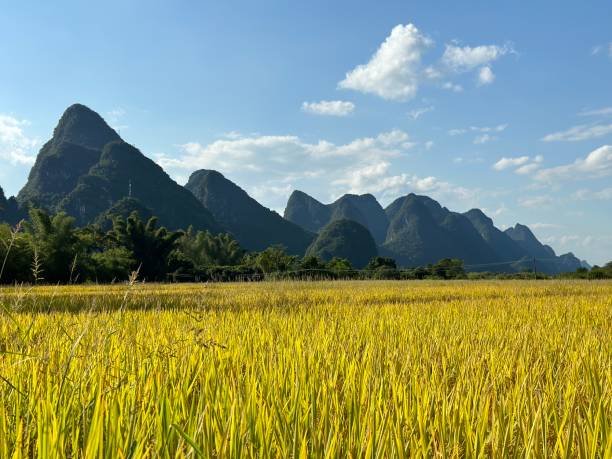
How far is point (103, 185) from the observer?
106m

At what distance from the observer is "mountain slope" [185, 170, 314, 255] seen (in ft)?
410

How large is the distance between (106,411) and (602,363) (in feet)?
7.81

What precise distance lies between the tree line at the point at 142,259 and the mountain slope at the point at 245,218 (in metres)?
64.4

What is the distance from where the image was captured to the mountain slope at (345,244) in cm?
12188

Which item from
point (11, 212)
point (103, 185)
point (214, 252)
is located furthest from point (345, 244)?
point (11, 212)

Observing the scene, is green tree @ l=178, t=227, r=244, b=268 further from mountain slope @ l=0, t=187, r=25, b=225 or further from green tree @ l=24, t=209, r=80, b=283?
mountain slope @ l=0, t=187, r=25, b=225

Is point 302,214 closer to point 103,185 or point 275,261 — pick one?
point 103,185

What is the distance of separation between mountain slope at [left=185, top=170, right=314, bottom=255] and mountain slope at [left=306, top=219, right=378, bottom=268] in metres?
7.32

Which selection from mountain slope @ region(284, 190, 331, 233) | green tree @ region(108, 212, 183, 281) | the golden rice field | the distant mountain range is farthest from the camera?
mountain slope @ region(284, 190, 331, 233)

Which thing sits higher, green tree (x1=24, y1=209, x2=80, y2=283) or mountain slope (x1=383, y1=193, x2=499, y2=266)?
mountain slope (x1=383, y1=193, x2=499, y2=266)

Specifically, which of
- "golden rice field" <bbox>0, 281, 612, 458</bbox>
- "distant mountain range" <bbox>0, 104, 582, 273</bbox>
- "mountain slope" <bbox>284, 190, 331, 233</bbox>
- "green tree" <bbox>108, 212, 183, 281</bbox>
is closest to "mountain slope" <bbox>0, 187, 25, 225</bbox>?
"distant mountain range" <bbox>0, 104, 582, 273</bbox>

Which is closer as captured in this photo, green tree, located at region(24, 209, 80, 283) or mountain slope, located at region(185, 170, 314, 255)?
green tree, located at region(24, 209, 80, 283)

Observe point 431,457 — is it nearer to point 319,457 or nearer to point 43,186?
point 319,457

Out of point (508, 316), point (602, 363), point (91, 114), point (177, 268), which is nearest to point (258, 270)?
point (177, 268)
